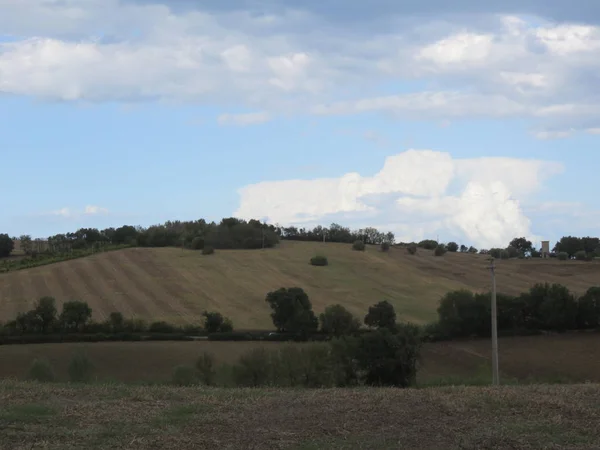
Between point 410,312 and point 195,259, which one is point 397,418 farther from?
point 195,259

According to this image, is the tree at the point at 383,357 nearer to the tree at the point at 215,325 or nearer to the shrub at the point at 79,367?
the shrub at the point at 79,367

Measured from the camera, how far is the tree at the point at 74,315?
65.9 m

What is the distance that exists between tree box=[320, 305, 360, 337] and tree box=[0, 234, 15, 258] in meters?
64.9

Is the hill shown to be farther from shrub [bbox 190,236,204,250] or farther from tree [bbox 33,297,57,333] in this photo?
shrub [bbox 190,236,204,250]

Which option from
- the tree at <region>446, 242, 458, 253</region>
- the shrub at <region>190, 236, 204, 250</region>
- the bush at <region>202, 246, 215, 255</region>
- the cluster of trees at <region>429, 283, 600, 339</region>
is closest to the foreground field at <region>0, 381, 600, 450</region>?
the cluster of trees at <region>429, 283, 600, 339</region>

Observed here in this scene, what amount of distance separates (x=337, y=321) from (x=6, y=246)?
2713 inches

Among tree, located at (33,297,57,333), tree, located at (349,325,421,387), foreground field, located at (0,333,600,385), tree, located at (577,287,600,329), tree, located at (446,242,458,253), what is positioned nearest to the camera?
tree, located at (349,325,421,387)

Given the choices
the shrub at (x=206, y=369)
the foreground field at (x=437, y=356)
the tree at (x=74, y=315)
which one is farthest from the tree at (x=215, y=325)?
the shrub at (x=206, y=369)

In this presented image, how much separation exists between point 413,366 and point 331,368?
3823 mm

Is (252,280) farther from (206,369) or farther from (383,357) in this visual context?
(383,357)

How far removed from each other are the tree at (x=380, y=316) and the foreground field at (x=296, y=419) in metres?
51.3

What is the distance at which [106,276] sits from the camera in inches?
3396

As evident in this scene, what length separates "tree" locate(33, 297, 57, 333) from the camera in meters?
65.2

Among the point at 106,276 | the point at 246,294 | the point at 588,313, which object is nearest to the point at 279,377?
the point at 588,313
